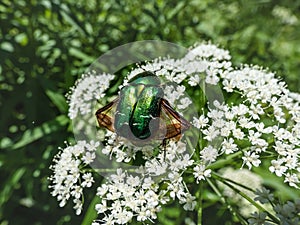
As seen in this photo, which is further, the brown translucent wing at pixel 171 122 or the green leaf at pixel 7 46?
the green leaf at pixel 7 46

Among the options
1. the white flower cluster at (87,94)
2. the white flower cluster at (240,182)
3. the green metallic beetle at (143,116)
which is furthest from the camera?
the white flower cluster at (240,182)

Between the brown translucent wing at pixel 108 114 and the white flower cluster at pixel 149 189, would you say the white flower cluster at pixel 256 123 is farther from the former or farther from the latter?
the brown translucent wing at pixel 108 114

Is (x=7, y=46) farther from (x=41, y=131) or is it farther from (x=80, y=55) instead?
(x=41, y=131)

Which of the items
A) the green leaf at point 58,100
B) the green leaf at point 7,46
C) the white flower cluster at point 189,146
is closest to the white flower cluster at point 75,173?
the white flower cluster at point 189,146

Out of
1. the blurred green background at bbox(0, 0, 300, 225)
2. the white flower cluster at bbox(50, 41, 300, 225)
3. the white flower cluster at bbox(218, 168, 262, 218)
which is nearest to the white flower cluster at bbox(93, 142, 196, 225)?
the white flower cluster at bbox(50, 41, 300, 225)

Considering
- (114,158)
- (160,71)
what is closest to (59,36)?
(160,71)

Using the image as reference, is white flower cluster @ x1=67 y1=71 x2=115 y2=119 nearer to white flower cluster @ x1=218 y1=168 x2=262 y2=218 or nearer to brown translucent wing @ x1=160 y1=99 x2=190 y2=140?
brown translucent wing @ x1=160 y1=99 x2=190 y2=140

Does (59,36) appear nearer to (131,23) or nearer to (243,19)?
(131,23)

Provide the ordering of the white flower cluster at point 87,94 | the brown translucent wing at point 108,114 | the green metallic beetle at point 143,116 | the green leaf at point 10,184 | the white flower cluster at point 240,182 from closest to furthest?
the green metallic beetle at point 143,116 < the brown translucent wing at point 108,114 < the white flower cluster at point 87,94 < the white flower cluster at point 240,182 < the green leaf at point 10,184
